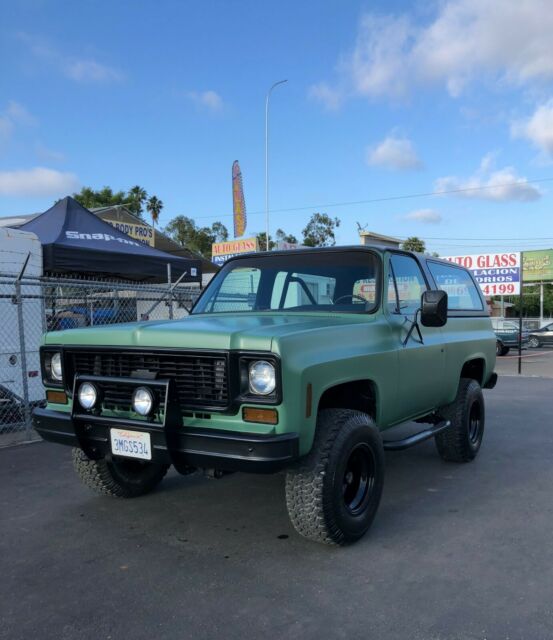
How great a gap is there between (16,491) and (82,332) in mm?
1927

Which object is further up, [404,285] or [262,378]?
[404,285]

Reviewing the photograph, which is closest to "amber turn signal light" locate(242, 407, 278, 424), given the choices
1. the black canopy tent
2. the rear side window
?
the rear side window

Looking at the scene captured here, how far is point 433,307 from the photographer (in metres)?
3.94

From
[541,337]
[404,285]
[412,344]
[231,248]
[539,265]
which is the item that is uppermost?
[539,265]

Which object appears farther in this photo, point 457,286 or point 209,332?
point 457,286

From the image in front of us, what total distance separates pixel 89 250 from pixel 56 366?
564 centimetres

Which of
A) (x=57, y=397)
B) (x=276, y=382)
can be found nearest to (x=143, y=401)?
(x=276, y=382)

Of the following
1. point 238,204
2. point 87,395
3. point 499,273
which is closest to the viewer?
point 87,395

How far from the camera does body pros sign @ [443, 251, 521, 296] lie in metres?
19.9

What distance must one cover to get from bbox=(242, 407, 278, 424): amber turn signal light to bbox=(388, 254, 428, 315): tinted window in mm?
1595

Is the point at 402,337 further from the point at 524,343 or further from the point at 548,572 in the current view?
the point at 524,343

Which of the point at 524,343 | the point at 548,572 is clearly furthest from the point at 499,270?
the point at 548,572

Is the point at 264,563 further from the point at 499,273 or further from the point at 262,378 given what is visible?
the point at 499,273

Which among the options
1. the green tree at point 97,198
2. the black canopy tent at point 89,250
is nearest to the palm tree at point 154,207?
the green tree at point 97,198
